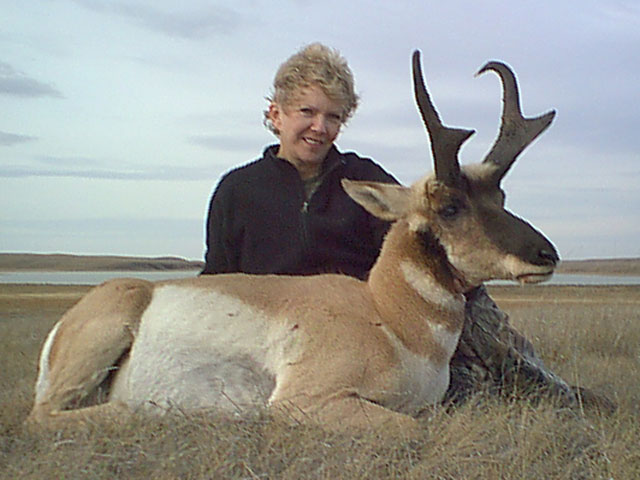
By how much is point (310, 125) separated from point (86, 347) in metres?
2.89

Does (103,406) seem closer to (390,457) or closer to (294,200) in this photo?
(390,457)

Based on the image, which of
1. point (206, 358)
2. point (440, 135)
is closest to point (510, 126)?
point (440, 135)

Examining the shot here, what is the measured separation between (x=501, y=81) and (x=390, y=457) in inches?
124

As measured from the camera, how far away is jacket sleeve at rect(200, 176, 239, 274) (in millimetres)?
7332

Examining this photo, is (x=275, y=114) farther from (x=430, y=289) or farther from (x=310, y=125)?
(x=430, y=289)

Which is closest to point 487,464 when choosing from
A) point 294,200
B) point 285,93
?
point 294,200

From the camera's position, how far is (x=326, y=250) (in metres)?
6.84

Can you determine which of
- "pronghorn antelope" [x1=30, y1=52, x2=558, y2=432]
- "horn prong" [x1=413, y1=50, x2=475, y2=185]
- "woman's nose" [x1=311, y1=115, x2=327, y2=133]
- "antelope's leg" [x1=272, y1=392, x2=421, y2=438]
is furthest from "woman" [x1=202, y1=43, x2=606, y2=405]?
"antelope's leg" [x1=272, y1=392, x2=421, y2=438]

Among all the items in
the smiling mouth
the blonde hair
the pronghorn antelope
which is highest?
the blonde hair

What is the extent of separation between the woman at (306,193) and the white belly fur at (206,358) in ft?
5.43

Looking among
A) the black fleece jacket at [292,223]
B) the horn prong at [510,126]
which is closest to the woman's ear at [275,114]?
the black fleece jacket at [292,223]

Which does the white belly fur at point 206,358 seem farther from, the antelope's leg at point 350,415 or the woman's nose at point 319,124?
the woman's nose at point 319,124

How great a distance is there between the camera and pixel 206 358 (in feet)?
17.0

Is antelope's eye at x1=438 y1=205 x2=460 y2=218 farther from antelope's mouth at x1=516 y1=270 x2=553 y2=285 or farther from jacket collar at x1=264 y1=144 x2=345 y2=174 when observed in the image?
jacket collar at x1=264 y1=144 x2=345 y2=174
